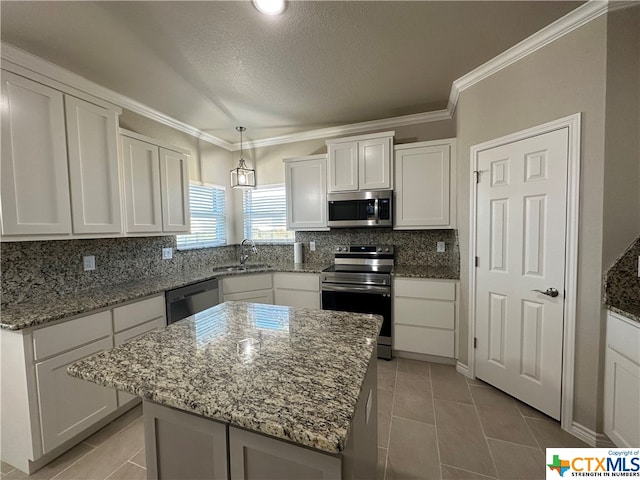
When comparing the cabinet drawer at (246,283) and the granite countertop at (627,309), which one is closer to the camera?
the granite countertop at (627,309)

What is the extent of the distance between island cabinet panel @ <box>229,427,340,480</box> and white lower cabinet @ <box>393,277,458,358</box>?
2236 millimetres

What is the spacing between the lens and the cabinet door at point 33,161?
1627 mm

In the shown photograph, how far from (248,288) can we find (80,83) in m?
2.37

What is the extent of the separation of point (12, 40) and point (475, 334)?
405 centimetres

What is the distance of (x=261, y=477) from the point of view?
31.9 inches

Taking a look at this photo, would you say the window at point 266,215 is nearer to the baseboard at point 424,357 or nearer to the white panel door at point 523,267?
the baseboard at point 424,357

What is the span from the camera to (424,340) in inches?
109

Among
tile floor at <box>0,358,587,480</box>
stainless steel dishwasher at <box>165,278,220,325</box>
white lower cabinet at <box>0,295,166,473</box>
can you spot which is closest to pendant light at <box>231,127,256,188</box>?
stainless steel dishwasher at <box>165,278,220,325</box>

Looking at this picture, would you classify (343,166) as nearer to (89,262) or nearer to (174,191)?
(174,191)

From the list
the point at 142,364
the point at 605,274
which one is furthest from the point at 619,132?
the point at 142,364

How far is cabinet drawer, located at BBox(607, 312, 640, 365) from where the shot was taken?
1431 mm

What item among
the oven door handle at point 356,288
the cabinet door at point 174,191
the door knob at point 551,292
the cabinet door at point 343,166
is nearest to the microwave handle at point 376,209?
the cabinet door at point 343,166

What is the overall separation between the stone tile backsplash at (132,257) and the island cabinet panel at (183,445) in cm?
175

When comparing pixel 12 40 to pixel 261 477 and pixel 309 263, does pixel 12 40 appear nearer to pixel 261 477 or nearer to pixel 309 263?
pixel 261 477
